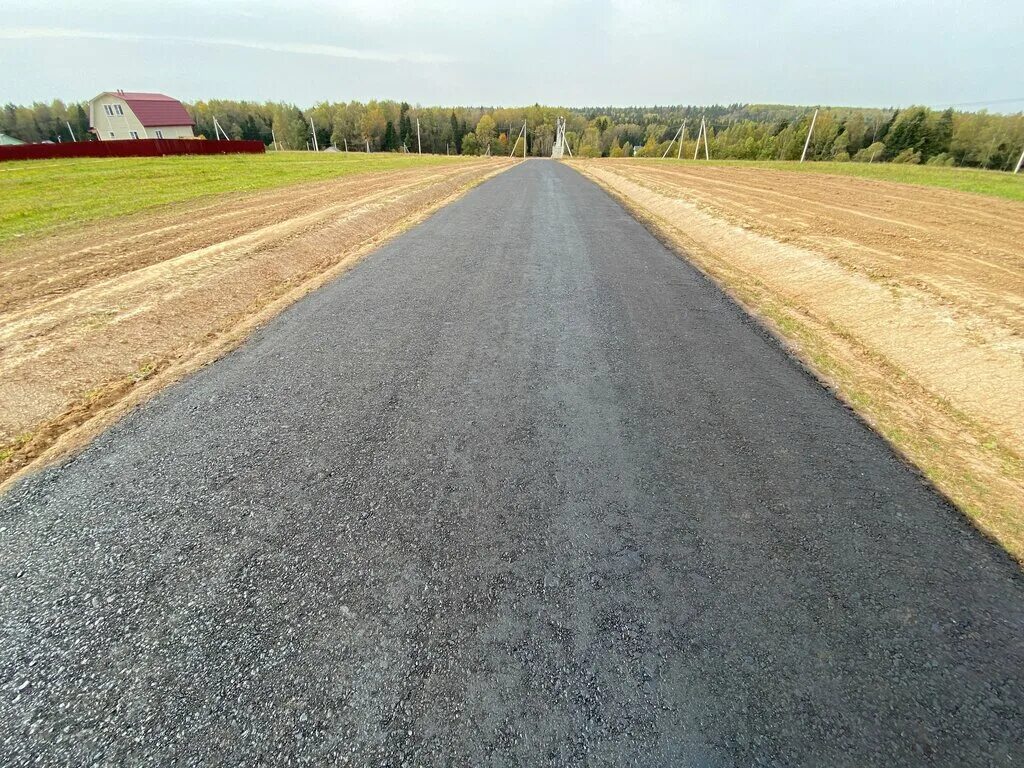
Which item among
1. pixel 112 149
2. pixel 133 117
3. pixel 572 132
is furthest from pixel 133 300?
pixel 572 132

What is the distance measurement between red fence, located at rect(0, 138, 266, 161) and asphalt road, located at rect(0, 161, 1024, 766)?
40275 millimetres

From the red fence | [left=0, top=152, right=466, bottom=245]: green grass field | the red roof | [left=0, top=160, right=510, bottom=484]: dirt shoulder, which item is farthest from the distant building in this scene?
[left=0, top=160, right=510, bottom=484]: dirt shoulder

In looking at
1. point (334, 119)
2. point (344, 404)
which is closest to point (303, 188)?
point (344, 404)

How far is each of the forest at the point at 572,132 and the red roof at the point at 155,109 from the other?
72.9 ft

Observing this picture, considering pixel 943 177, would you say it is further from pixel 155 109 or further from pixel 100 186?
pixel 155 109

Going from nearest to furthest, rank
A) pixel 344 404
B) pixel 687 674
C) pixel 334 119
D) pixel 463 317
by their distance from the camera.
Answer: pixel 687 674, pixel 344 404, pixel 463 317, pixel 334 119

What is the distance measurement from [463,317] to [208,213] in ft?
39.3

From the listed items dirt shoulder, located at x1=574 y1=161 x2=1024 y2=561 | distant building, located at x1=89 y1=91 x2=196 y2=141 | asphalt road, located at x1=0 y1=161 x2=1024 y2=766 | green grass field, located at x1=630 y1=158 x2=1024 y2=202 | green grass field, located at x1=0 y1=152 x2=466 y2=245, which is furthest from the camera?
distant building, located at x1=89 y1=91 x2=196 y2=141

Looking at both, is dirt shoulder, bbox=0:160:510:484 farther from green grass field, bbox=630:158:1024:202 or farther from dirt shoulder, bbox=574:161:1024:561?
green grass field, bbox=630:158:1024:202

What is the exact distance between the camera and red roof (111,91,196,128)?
58.3 meters

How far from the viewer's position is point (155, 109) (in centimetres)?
6031

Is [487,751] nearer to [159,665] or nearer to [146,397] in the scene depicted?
[159,665]

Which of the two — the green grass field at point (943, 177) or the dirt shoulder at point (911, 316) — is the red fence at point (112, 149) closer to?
the dirt shoulder at point (911, 316)

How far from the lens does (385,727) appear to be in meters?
1.83
